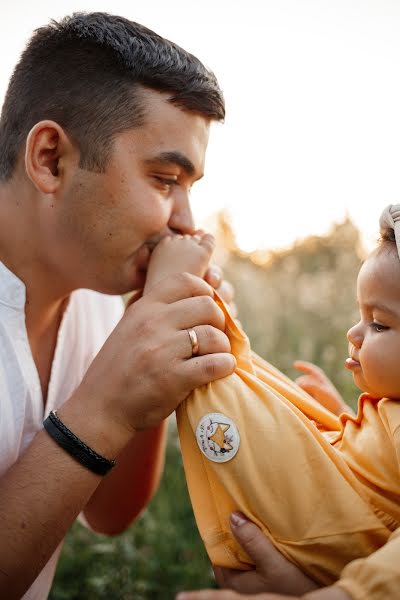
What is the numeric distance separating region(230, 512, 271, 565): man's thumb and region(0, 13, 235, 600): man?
15.9 inches

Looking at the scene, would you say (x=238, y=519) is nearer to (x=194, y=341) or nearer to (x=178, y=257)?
(x=194, y=341)

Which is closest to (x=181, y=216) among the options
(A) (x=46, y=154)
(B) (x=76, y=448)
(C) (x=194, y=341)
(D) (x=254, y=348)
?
(A) (x=46, y=154)

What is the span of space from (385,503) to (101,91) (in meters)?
1.78

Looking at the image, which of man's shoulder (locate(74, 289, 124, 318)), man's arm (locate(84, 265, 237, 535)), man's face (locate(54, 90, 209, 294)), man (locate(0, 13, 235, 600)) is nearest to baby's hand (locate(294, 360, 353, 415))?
man (locate(0, 13, 235, 600))

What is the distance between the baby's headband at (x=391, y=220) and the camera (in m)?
1.63

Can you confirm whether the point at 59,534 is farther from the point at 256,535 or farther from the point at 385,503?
the point at 385,503

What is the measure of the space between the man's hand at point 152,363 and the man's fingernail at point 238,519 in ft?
1.24

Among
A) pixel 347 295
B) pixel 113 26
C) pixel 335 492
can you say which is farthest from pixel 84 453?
pixel 347 295

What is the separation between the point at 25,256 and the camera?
7.65 ft

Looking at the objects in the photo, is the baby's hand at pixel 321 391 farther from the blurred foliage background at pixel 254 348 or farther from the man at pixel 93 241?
the blurred foliage background at pixel 254 348

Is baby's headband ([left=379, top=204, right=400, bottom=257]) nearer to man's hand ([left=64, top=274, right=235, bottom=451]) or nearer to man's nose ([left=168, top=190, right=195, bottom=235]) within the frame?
man's hand ([left=64, top=274, right=235, bottom=451])

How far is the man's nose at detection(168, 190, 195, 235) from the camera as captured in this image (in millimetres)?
2311

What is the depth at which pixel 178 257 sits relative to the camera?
2.14 meters

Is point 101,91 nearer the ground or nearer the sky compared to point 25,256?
nearer the sky
